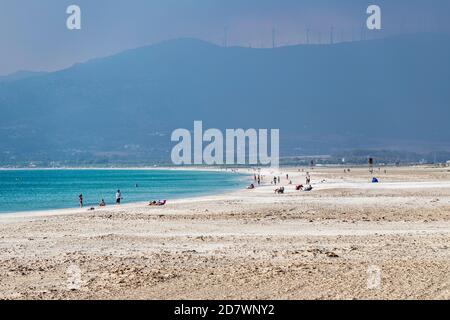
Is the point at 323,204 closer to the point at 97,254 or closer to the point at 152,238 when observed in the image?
the point at 152,238

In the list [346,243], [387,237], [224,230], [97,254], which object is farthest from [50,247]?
[387,237]

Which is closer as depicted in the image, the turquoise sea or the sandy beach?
the sandy beach

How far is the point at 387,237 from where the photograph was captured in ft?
63.0

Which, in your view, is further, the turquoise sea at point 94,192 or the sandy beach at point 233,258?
the turquoise sea at point 94,192

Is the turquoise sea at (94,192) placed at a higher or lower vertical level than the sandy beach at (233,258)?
lower

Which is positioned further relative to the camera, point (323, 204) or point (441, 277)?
point (323, 204)

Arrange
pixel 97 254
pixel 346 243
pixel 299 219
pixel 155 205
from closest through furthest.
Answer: pixel 97 254 < pixel 346 243 < pixel 299 219 < pixel 155 205

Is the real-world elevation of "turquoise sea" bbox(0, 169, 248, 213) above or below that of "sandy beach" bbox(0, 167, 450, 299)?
below

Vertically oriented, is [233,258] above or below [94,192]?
above

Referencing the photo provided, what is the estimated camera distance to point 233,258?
50.6 ft

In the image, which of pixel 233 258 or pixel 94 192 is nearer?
pixel 233 258

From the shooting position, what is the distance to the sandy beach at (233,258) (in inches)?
464

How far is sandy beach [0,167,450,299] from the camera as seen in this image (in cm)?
1180
